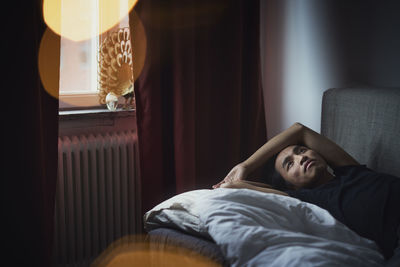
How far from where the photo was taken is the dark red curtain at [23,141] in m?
1.65

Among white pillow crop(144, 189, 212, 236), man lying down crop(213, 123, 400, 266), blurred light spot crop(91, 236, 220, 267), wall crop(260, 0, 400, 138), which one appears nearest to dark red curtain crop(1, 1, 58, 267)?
blurred light spot crop(91, 236, 220, 267)

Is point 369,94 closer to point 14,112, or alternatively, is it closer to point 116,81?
point 116,81

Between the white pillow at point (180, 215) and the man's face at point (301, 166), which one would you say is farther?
the man's face at point (301, 166)

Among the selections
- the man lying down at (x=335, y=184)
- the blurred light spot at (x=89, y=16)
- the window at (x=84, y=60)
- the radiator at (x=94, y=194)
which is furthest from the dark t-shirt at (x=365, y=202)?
the blurred light spot at (x=89, y=16)

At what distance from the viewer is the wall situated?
2113 mm

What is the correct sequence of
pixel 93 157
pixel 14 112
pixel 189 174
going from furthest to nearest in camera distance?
pixel 189 174 → pixel 93 157 → pixel 14 112

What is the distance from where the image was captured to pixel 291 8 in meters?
2.59

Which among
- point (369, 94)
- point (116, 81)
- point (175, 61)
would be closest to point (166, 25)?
point (175, 61)

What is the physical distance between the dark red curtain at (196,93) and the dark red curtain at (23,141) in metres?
0.55

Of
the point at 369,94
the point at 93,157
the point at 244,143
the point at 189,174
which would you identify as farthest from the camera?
the point at 244,143

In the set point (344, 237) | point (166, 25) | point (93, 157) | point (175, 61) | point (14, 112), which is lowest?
point (344, 237)

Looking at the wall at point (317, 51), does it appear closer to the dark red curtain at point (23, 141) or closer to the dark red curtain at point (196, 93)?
the dark red curtain at point (196, 93)

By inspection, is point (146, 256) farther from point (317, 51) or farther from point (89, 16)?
point (317, 51)

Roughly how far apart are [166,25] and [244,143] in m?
0.88
